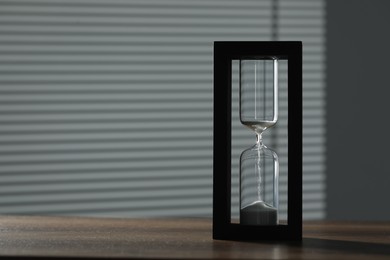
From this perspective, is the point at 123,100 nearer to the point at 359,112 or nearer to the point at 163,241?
the point at 359,112

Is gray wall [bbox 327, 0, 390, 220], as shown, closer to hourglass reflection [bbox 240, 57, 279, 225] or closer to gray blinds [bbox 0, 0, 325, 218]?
gray blinds [bbox 0, 0, 325, 218]

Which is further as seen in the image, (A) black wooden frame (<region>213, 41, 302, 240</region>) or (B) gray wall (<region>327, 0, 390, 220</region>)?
(B) gray wall (<region>327, 0, 390, 220</region>)

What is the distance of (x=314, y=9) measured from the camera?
3.01 meters

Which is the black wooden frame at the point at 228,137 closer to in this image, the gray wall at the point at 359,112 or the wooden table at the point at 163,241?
the wooden table at the point at 163,241

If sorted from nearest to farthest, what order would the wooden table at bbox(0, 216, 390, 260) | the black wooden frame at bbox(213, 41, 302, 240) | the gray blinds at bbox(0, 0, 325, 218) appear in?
the wooden table at bbox(0, 216, 390, 260), the black wooden frame at bbox(213, 41, 302, 240), the gray blinds at bbox(0, 0, 325, 218)

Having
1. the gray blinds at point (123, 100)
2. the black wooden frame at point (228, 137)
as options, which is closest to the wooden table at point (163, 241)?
the black wooden frame at point (228, 137)

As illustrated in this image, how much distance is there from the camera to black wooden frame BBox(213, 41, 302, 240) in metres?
1.43

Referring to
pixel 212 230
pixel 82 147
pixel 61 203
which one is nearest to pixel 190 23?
pixel 82 147

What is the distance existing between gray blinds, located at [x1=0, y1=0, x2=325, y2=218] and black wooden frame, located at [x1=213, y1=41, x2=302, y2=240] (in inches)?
60.7

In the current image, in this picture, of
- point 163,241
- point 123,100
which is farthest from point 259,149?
point 123,100

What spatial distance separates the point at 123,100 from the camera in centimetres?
299

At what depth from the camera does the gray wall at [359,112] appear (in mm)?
2986

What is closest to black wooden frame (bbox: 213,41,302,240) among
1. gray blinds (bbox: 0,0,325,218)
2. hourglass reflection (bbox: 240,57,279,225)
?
hourglass reflection (bbox: 240,57,279,225)

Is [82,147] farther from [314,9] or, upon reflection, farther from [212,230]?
[212,230]
